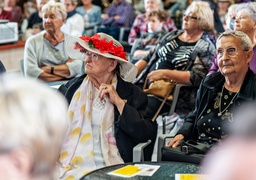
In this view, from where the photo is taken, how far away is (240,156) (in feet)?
3.89

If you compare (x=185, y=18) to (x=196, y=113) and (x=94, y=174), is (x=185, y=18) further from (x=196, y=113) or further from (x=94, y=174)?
(x=94, y=174)

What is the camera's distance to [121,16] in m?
9.11

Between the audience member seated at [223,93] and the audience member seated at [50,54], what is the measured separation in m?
1.64

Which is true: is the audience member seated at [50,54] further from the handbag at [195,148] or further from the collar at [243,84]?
the handbag at [195,148]

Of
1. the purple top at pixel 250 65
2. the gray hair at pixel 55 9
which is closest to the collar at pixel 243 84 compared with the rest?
the purple top at pixel 250 65

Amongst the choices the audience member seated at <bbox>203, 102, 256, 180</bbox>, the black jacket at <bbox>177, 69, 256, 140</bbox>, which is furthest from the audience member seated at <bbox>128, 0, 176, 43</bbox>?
the audience member seated at <bbox>203, 102, 256, 180</bbox>

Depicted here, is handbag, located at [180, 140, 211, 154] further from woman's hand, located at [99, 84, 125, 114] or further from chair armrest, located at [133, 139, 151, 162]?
woman's hand, located at [99, 84, 125, 114]

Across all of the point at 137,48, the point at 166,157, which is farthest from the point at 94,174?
the point at 137,48

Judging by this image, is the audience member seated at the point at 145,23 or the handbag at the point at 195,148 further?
the audience member seated at the point at 145,23

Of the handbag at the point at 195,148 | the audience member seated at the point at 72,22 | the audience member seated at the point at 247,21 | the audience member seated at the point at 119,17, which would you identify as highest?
the audience member seated at the point at 247,21

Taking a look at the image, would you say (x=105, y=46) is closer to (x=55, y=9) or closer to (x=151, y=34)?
(x=55, y=9)

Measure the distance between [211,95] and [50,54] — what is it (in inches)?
75.3

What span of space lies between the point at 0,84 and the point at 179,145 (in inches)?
80.0

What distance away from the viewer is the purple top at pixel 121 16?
905 centimetres
